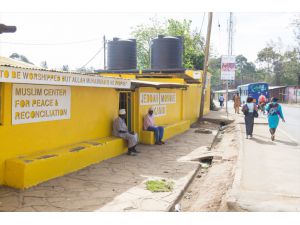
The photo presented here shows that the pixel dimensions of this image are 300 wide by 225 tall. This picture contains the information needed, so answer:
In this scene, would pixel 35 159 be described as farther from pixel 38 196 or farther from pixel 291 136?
pixel 291 136

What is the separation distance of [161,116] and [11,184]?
27.6 ft

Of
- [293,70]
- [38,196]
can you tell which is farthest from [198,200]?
[293,70]

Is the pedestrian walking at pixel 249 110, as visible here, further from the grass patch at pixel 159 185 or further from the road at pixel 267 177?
Answer: the grass patch at pixel 159 185

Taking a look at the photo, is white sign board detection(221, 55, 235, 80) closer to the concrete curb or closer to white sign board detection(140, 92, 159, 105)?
white sign board detection(140, 92, 159, 105)

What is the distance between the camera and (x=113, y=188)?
6.40 metres

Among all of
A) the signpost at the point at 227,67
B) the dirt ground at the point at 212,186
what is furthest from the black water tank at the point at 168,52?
the dirt ground at the point at 212,186

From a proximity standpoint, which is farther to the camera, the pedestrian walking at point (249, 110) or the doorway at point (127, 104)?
the pedestrian walking at point (249, 110)

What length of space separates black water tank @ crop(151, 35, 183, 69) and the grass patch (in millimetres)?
14412

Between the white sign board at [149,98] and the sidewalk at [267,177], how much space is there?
11.7ft

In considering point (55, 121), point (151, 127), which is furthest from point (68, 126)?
point (151, 127)

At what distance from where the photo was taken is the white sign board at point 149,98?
38.4 feet

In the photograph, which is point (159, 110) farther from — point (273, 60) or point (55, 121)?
point (273, 60)

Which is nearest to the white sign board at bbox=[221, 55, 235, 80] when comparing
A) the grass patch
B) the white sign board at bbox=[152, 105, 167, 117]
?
the white sign board at bbox=[152, 105, 167, 117]

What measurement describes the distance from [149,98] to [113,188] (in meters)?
6.30
